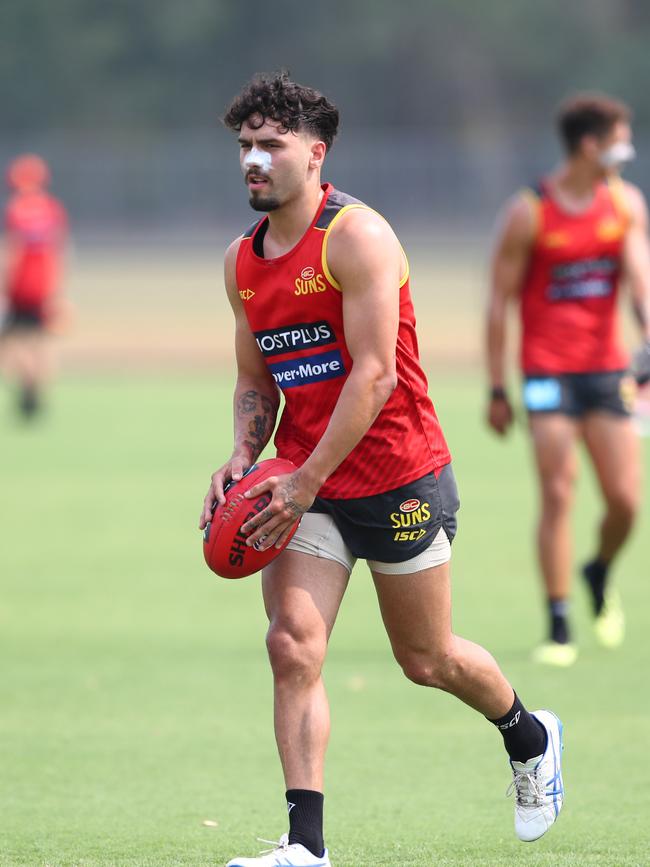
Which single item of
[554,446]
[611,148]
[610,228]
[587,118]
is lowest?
[554,446]

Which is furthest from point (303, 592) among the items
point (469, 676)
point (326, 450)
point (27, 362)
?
point (27, 362)

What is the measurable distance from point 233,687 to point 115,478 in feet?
22.3

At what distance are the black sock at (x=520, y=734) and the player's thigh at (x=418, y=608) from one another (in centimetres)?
42

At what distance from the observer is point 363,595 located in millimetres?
9859

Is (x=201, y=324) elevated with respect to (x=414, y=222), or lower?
lower

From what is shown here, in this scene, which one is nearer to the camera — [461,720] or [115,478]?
[461,720]

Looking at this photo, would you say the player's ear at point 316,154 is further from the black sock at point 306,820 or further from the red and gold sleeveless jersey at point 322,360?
the black sock at point 306,820

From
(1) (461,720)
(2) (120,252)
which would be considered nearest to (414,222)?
(2) (120,252)

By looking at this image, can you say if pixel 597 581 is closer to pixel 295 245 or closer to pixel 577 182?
pixel 577 182

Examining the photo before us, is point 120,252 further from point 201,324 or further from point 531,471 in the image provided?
point 531,471

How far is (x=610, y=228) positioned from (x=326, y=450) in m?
3.96

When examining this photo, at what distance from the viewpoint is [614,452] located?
26.7 feet

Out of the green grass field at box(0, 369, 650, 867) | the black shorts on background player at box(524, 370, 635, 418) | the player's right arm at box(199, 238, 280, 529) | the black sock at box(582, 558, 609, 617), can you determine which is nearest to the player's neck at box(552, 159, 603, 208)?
the black shorts on background player at box(524, 370, 635, 418)

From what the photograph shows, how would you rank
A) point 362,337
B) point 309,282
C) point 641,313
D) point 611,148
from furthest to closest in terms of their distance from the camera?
point 641,313
point 611,148
point 309,282
point 362,337
